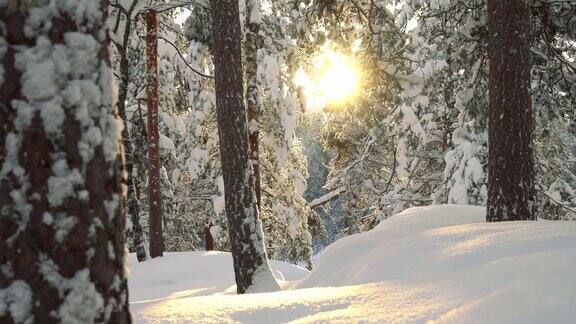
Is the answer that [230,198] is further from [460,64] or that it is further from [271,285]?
[460,64]

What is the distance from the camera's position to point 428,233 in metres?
5.39

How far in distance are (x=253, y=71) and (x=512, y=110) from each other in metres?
8.65

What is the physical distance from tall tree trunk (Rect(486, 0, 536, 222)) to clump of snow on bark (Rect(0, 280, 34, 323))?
5881 mm

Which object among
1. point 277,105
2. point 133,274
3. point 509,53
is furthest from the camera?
point 277,105

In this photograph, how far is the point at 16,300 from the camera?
1.60 meters

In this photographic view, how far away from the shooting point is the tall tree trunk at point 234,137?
22.7 ft

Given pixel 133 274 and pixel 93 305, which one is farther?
pixel 133 274

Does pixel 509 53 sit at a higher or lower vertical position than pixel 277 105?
lower

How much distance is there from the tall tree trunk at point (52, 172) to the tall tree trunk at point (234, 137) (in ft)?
17.0

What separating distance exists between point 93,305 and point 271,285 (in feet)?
17.9

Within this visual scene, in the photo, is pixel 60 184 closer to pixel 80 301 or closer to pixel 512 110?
pixel 80 301

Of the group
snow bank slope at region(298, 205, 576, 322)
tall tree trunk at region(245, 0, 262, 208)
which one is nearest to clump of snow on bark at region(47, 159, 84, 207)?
snow bank slope at region(298, 205, 576, 322)

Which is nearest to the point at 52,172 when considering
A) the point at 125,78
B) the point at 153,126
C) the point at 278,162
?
the point at 125,78

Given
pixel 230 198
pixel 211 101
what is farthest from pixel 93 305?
pixel 211 101
